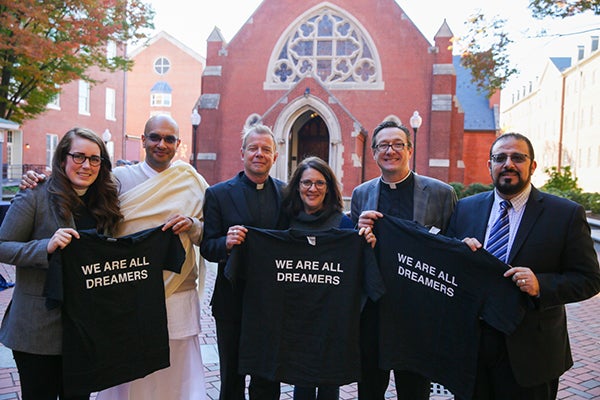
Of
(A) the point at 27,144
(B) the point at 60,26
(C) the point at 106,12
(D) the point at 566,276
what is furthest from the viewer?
(A) the point at 27,144

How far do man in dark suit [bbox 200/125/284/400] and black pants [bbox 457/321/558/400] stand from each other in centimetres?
146

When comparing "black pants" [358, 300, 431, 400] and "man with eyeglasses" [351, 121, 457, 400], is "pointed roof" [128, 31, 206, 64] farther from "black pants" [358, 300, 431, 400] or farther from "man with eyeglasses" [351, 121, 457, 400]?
"black pants" [358, 300, 431, 400]

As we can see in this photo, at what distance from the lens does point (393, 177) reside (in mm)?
3654

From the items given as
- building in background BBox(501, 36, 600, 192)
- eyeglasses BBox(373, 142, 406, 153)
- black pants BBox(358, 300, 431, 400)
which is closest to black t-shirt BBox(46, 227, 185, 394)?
black pants BBox(358, 300, 431, 400)

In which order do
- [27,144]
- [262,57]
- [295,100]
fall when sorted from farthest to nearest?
[27,144]
[262,57]
[295,100]

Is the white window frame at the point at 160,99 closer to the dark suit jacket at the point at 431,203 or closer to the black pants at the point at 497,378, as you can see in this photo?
the dark suit jacket at the point at 431,203

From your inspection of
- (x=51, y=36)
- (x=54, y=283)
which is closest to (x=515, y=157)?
(x=54, y=283)

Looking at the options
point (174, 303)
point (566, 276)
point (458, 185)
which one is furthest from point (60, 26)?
point (458, 185)

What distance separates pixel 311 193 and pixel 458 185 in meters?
17.4

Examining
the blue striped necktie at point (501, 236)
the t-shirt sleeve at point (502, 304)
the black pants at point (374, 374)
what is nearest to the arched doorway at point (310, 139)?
the black pants at point (374, 374)

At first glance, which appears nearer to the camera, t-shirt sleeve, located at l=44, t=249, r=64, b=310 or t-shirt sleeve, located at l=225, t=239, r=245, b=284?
t-shirt sleeve, located at l=44, t=249, r=64, b=310

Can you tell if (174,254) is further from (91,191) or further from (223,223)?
(91,191)

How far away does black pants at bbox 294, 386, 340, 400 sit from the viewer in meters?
3.50

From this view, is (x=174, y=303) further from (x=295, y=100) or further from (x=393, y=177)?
(x=295, y=100)
